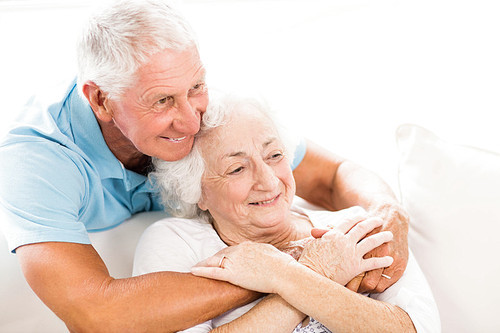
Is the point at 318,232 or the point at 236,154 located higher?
the point at 236,154

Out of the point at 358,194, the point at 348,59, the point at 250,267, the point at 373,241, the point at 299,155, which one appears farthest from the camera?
the point at 348,59

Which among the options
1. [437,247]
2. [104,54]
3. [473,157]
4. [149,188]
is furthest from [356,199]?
[104,54]

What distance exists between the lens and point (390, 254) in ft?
5.50

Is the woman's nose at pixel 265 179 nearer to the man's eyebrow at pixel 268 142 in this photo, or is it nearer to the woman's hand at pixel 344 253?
the man's eyebrow at pixel 268 142

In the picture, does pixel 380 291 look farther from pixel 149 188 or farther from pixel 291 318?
pixel 149 188

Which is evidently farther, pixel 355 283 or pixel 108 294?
pixel 355 283

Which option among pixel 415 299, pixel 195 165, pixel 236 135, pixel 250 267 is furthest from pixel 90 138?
pixel 415 299

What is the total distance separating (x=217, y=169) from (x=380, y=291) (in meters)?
0.65

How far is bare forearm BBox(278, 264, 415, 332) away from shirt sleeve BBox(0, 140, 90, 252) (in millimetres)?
666

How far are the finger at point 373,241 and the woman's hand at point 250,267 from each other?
23cm

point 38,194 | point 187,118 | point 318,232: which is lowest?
point 318,232

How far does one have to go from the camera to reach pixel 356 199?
201 cm

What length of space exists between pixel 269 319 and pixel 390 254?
0.46 meters

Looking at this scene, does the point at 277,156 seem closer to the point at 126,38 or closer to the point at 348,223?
the point at 348,223
